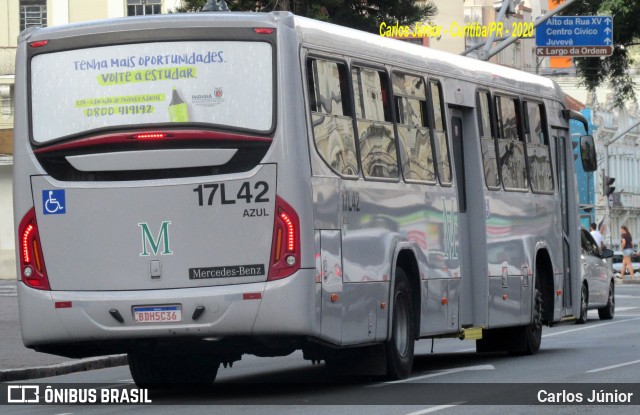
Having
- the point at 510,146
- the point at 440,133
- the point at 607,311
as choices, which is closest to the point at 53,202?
the point at 440,133

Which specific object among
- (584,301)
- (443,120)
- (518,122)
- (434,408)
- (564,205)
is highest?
(518,122)

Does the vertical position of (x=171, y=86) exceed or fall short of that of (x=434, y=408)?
it exceeds it

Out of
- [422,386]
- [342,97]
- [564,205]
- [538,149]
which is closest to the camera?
[342,97]

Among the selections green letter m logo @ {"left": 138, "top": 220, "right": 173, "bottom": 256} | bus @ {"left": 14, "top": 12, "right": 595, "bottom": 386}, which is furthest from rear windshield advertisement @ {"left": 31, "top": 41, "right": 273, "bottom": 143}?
green letter m logo @ {"left": 138, "top": 220, "right": 173, "bottom": 256}

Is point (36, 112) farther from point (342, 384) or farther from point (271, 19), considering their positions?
point (342, 384)

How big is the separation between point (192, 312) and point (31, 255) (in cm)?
158

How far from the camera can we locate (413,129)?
1717 cm

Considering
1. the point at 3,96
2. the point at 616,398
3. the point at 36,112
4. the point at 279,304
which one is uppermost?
the point at 3,96

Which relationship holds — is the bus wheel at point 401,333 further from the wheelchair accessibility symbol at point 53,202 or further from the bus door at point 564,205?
the bus door at point 564,205

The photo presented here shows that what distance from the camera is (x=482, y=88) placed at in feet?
64.5

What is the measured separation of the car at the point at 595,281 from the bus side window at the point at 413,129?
539 inches

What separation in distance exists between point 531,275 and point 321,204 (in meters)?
6.70

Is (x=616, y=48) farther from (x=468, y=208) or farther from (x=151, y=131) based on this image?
(x=151, y=131)

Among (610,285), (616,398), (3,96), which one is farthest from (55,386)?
(3,96)
